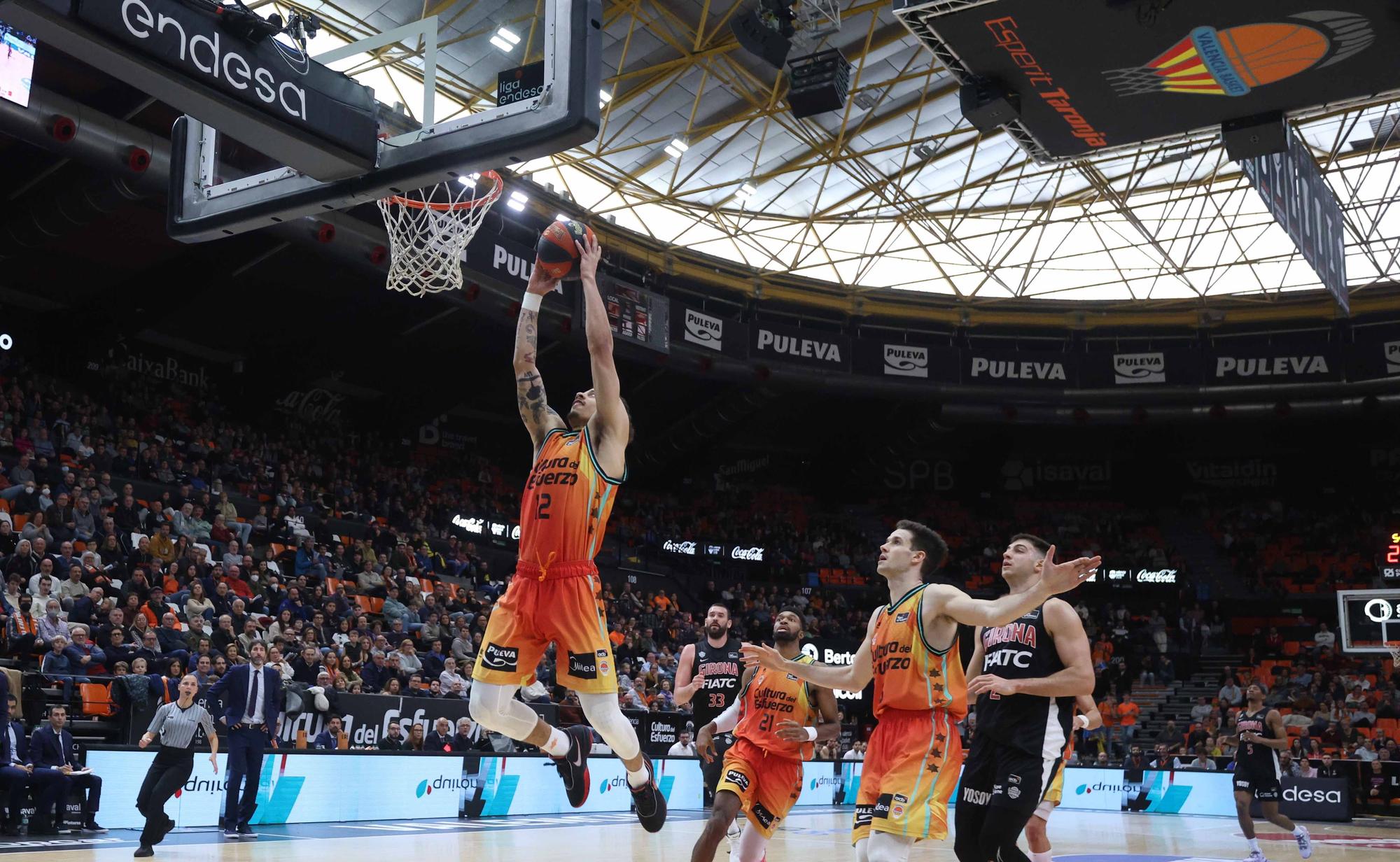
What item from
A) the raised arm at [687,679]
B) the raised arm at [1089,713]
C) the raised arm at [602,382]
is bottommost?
the raised arm at [1089,713]

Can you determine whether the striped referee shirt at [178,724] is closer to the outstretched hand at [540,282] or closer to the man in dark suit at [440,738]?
the man in dark suit at [440,738]

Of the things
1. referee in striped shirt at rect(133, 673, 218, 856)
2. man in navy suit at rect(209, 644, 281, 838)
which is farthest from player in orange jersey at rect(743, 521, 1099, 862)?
man in navy suit at rect(209, 644, 281, 838)

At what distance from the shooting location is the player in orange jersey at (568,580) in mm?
6355

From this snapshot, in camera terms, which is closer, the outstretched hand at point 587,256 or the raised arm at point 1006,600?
the raised arm at point 1006,600

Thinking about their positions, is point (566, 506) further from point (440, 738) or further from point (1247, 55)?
point (440, 738)

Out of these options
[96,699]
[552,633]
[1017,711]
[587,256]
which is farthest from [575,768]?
[96,699]

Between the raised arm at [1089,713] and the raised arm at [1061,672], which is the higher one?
the raised arm at [1061,672]

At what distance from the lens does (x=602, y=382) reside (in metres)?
6.44

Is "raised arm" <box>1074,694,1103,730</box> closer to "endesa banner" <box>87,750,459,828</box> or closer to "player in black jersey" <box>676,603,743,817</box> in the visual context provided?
"player in black jersey" <box>676,603,743,817</box>

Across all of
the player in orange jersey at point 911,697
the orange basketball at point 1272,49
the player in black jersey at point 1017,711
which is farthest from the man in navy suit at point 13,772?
the orange basketball at point 1272,49

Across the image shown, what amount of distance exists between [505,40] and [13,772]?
1454 cm

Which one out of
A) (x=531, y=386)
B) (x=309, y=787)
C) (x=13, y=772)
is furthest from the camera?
(x=309, y=787)

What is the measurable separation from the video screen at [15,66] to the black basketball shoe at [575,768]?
7078 mm

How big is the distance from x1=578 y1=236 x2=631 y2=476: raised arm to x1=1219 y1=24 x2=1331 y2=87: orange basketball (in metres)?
6.14
